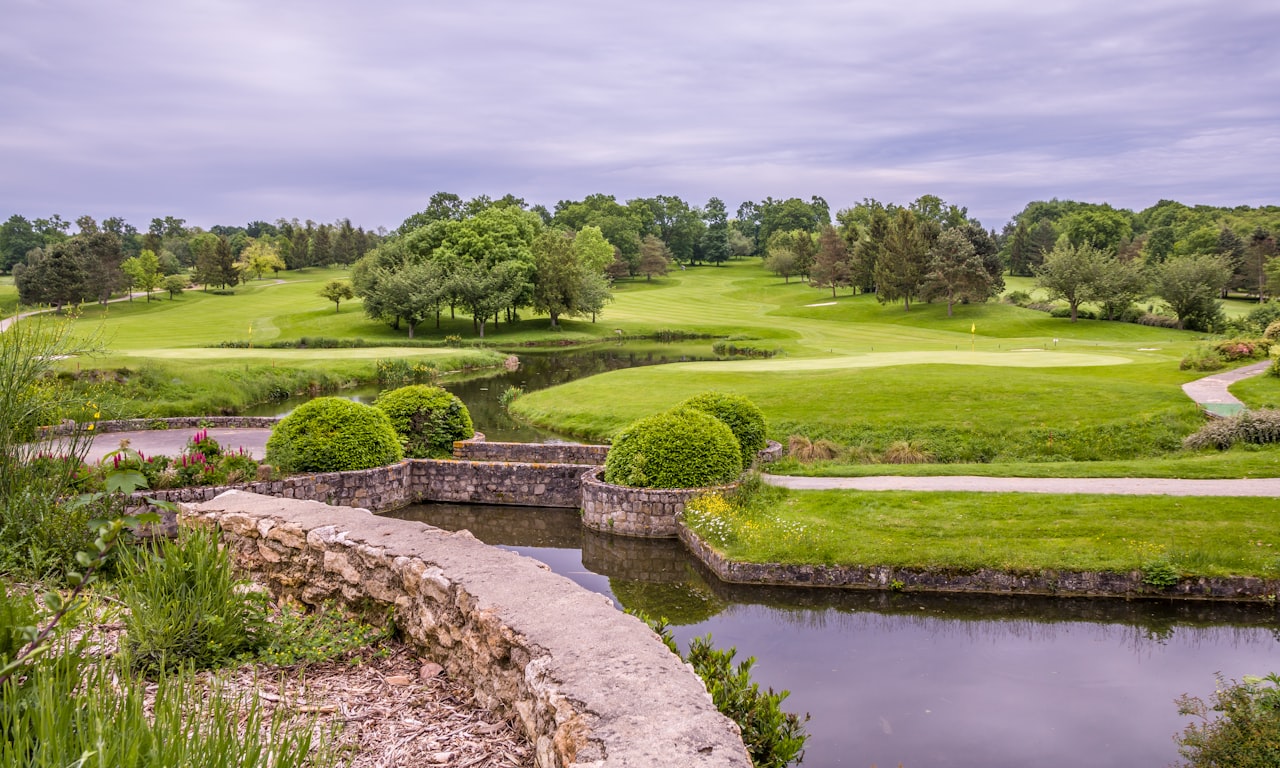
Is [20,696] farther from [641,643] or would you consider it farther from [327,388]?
[327,388]

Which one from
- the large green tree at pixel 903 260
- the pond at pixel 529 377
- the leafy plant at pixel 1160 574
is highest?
the large green tree at pixel 903 260

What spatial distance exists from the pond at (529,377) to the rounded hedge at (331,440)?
24.5 ft

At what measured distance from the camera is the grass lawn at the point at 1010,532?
12.2 m

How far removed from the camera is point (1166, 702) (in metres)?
9.19

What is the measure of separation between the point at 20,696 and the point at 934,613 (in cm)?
1045

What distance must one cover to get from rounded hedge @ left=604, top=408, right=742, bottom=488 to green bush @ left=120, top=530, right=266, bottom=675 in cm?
1008

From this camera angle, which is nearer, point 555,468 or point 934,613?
point 934,613

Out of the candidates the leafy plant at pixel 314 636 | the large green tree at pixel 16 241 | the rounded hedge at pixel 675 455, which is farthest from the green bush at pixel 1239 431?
the large green tree at pixel 16 241

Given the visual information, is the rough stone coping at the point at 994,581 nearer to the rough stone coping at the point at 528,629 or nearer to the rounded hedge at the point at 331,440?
the rough stone coping at the point at 528,629

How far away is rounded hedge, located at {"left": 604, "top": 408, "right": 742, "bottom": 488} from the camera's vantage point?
1580 centimetres

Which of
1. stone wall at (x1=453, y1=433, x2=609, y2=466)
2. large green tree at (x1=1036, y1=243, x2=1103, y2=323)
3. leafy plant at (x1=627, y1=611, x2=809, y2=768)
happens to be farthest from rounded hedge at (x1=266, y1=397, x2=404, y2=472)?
large green tree at (x1=1036, y1=243, x2=1103, y2=323)

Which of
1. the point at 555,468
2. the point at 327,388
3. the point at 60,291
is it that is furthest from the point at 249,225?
the point at 555,468

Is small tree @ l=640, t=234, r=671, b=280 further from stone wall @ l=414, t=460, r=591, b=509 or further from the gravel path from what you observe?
stone wall @ l=414, t=460, r=591, b=509

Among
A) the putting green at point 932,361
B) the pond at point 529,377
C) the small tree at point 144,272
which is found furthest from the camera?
the small tree at point 144,272
